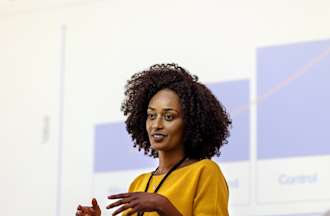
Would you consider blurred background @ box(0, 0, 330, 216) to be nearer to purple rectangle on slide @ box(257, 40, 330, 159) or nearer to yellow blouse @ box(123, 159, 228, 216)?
purple rectangle on slide @ box(257, 40, 330, 159)

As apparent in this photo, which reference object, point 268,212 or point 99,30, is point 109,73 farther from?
point 268,212

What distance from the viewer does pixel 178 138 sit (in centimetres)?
213

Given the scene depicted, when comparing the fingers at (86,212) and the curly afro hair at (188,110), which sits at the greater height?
the curly afro hair at (188,110)

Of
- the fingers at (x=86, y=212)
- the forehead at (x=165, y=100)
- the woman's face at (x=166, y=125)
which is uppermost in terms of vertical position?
the forehead at (x=165, y=100)

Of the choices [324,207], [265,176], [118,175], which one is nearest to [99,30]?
[118,175]

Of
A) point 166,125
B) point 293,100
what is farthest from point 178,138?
point 293,100

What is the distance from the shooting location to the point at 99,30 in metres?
3.33

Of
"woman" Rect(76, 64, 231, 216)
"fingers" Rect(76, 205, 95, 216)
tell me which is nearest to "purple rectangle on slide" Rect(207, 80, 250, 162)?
"woman" Rect(76, 64, 231, 216)

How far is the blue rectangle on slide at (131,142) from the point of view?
115 inches

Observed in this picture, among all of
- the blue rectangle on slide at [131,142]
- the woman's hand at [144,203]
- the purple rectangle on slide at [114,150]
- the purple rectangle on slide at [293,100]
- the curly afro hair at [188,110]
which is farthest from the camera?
the purple rectangle on slide at [114,150]

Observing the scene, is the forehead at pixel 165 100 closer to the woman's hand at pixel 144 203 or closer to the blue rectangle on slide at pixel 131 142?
the woman's hand at pixel 144 203

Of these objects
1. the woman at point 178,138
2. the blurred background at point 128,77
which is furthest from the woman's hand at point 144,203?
the blurred background at point 128,77

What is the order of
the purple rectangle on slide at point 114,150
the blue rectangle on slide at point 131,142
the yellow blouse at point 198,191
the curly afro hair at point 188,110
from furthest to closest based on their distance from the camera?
1. the purple rectangle on slide at point 114,150
2. the blue rectangle on slide at point 131,142
3. the curly afro hair at point 188,110
4. the yellow blouse at point 198,191

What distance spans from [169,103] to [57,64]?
4.24 feet
